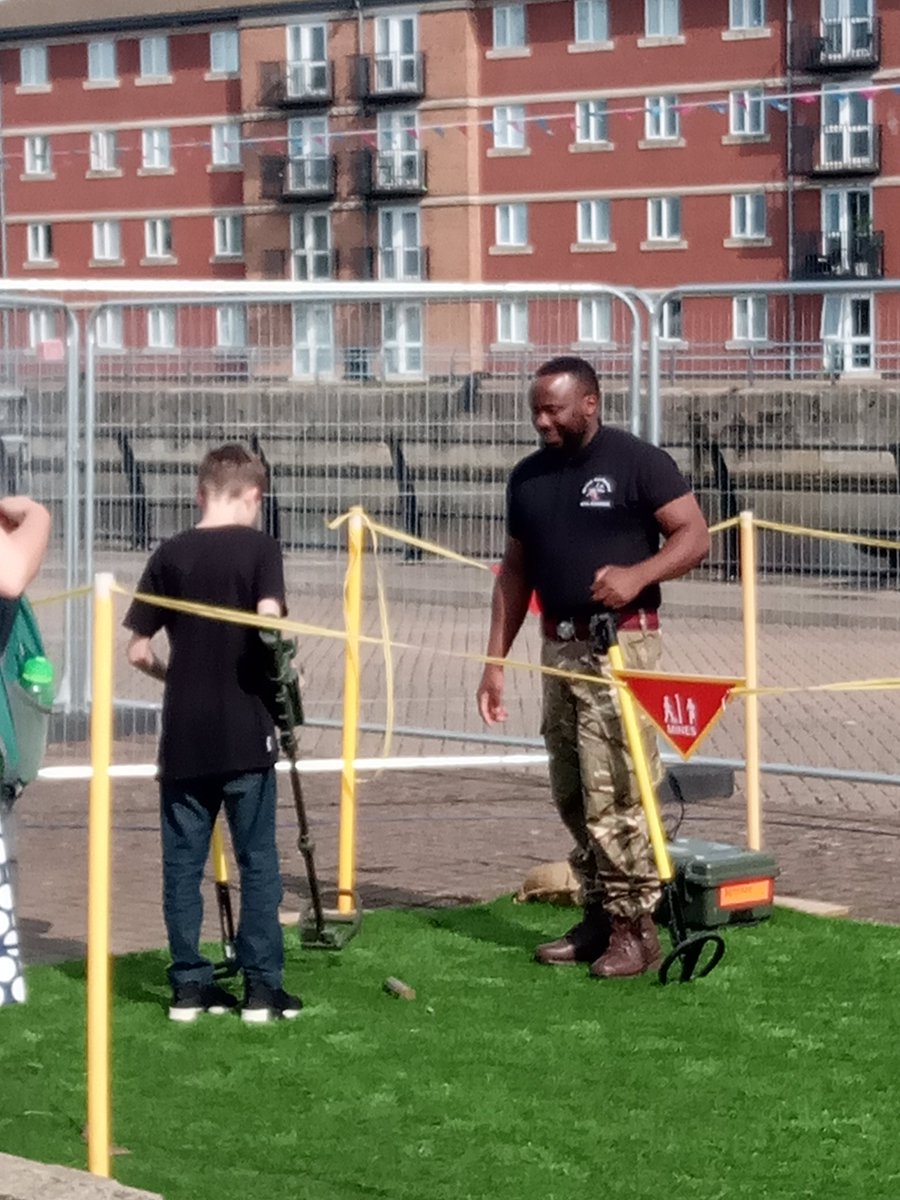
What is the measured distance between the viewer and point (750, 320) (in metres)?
16.8

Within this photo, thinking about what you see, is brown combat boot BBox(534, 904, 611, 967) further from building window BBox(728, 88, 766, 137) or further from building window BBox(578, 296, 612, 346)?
building window BBox(728, 88, 766, 137)

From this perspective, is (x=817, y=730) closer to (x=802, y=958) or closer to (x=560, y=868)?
(x=560, y=868)

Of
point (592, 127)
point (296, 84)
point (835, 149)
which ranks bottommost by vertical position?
point (835, 149)

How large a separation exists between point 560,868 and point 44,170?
64.3 meters

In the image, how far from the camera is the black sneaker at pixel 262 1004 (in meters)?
7.44

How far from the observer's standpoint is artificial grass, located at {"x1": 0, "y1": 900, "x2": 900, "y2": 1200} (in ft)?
19.2

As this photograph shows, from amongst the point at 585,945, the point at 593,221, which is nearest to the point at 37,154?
the point at 593,221

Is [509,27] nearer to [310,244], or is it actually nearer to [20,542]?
[310,244]

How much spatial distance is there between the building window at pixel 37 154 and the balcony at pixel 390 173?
993cm

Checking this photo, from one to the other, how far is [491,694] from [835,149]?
53.9 m

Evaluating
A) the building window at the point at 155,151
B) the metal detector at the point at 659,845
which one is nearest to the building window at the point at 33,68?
the building window at the point at 155,151

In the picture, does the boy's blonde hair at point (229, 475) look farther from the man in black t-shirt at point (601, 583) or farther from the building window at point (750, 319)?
the building window at point (750, 319)

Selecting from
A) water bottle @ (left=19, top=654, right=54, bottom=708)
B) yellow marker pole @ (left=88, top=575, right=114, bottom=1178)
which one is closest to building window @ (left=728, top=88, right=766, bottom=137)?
water bottle @ (left=19, top=654, right=54, bottom=708)

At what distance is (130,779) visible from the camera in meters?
13.0
